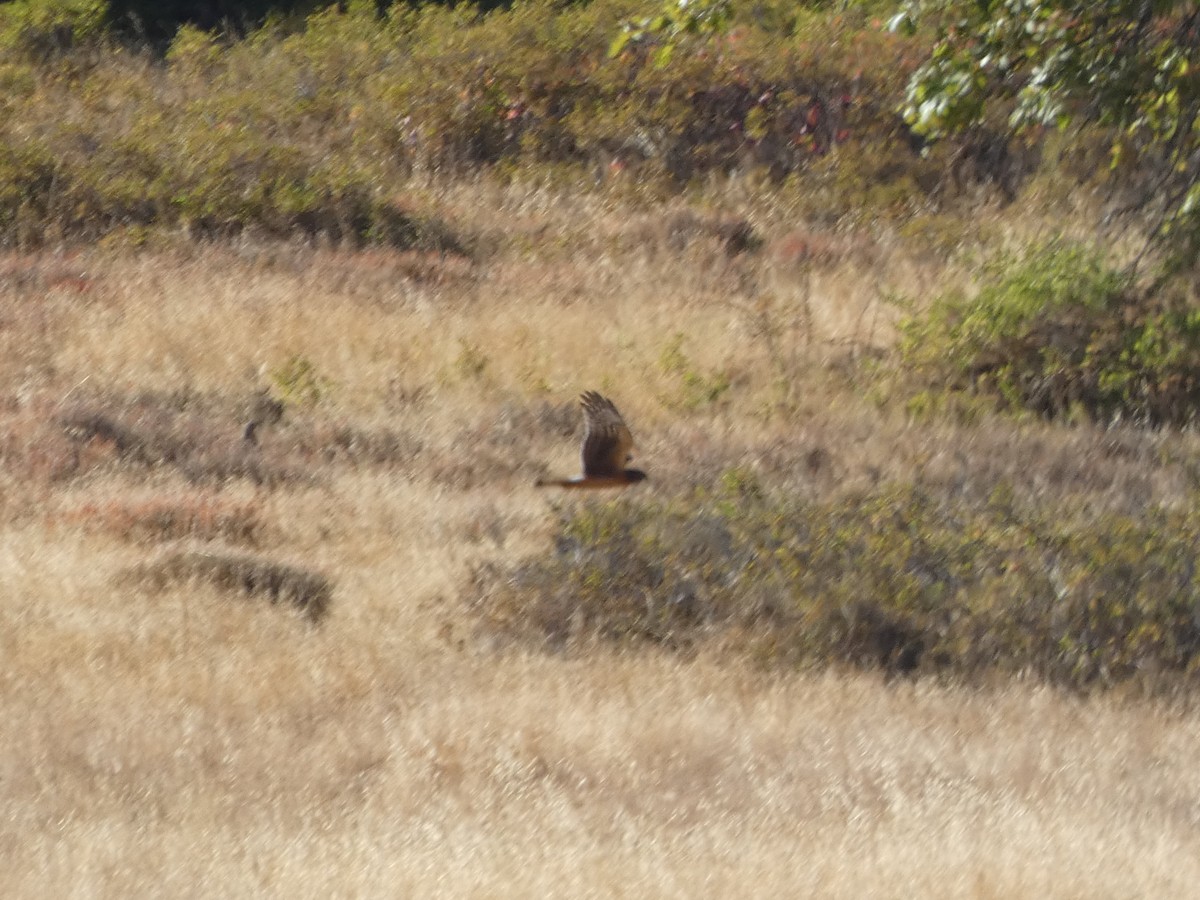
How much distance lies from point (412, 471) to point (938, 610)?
351cm

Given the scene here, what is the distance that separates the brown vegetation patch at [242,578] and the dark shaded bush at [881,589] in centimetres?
63

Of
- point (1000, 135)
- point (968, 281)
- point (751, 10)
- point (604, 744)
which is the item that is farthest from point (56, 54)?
point (604, 744)

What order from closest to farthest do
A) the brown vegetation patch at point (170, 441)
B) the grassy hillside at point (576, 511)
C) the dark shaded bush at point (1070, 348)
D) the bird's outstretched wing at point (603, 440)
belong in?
the grassy hillside at point (576, 511)
the bird's outstretched wing at point (603, 440)
the brown vegetation patch at point (170, 441)
the dark shaded bush at point (1070, 348)

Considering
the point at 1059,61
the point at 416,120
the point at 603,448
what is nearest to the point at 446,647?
the point at 603,448

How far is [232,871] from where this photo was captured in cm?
464

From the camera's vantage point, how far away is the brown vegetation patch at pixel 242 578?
739 centimetres

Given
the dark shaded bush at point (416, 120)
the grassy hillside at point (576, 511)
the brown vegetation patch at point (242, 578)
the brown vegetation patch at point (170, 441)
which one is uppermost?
the dark shaded bush at point (416, 120)

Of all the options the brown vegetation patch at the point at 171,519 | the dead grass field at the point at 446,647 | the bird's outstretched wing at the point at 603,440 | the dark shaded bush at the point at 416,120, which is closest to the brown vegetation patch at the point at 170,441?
the dead grass field at the point at 446,647

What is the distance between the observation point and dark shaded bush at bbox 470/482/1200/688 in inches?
264

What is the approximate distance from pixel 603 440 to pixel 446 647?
58.5 inches

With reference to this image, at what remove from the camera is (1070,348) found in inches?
431

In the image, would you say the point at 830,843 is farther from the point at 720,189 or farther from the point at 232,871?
the point at 720,189

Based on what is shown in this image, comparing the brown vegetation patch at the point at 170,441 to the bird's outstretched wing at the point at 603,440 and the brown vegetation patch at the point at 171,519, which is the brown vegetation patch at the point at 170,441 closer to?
the brown vegetation patch at the point at 171,519

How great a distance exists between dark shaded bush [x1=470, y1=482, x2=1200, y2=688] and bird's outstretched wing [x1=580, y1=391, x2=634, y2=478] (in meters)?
1.27
